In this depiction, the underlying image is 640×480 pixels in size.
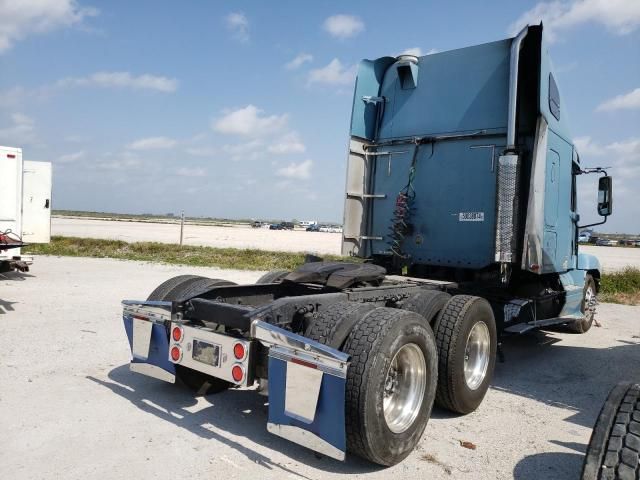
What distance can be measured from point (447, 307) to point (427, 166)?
2.59 meters

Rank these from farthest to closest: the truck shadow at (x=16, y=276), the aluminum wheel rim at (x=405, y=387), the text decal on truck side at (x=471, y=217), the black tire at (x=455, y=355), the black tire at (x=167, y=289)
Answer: the truck shadow at (x=16, y=276) → the text decal on truck side at (x=471, y=217) → the black tire at (x=167, y=289) → the black tire at (x=455, y=355) → the aluminum wheel rim at (x=405, y=387)

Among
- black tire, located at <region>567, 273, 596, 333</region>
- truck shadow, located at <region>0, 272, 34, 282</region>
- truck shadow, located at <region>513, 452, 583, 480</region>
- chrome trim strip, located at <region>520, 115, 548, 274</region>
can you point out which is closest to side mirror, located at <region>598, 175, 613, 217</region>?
black tire, located at <region>567, 273, 596, 333</region>

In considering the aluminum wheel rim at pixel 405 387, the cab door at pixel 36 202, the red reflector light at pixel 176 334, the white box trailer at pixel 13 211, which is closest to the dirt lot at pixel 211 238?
the cab door at pixel 36 202

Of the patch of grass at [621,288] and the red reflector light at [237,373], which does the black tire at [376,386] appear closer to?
the red reflector light at [237,373]

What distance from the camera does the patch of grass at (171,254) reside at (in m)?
18.9

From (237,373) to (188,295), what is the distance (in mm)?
1161

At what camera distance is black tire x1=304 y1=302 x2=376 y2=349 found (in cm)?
364

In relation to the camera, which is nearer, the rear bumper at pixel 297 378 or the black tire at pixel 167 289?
the rear bumper at pixel 297 378

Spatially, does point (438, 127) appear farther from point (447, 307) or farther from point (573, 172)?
point (447, 307)

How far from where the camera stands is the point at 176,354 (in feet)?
13.5

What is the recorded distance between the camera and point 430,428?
4367 millimetres

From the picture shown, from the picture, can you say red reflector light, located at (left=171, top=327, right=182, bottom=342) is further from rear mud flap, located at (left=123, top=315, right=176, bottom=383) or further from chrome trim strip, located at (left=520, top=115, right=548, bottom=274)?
chrome trim strip, located at (left=520, top=115, right=548, bottom=274)

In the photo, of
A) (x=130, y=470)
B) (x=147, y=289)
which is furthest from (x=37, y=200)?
(x=130, y=470)

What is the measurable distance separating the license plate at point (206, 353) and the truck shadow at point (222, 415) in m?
0.58
